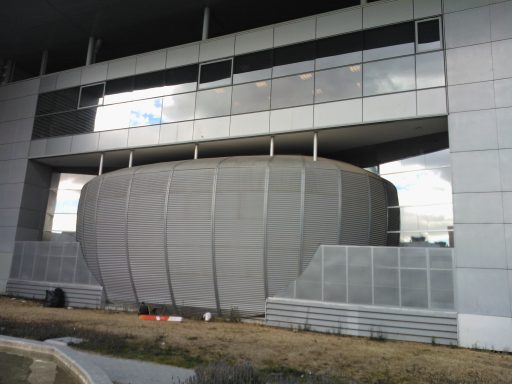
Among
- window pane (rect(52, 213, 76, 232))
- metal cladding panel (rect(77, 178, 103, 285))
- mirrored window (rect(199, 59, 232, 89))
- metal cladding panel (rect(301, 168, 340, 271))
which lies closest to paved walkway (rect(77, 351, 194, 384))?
metal cladding panel (rect(301, 168, 340, 271))

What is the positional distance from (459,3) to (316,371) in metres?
14.9

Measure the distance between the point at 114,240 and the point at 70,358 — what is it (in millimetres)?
12319

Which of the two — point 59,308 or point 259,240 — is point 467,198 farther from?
point 59,308

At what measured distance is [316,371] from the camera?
966cm

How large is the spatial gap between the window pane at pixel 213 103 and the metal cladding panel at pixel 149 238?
3.74 meters

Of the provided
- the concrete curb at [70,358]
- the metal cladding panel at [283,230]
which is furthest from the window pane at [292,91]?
the concrete curb at [70,358]

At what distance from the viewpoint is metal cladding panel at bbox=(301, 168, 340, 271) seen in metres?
17.0

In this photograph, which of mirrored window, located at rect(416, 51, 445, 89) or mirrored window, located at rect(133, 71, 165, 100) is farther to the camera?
mirrored window, located at rect(133, 71, 165, 100)

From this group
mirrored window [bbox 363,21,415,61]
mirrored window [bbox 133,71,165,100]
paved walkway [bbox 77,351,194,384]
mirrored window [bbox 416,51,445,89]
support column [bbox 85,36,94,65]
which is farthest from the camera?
support column [bbox 85,36,94,65]

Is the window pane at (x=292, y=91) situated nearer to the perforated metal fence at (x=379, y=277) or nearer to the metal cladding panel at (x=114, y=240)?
the perforated metal fence at (x=379, y=277)

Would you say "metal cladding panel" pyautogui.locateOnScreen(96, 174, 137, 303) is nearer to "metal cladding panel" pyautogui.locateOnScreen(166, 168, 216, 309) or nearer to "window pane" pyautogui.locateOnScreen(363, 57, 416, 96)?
"metal cladding panel" pyautogui.locateOnScreen(166, 168, 216, 309)

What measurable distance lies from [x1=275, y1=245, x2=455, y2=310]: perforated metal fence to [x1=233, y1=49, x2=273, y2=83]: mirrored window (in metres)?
8.90

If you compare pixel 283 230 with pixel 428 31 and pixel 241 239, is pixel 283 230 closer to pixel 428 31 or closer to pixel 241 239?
pixel 241 239

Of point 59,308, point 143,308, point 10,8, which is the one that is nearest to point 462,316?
point 143,308
